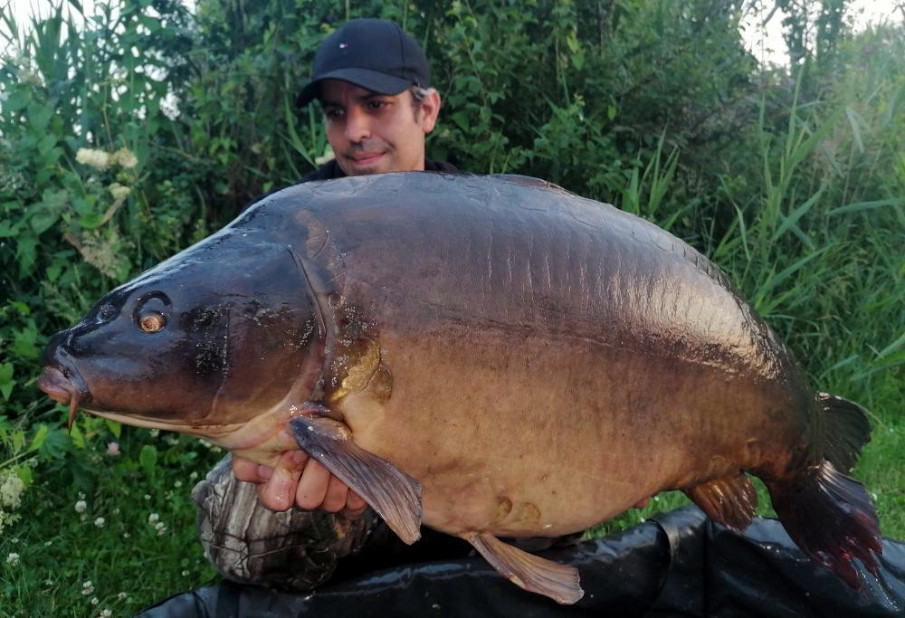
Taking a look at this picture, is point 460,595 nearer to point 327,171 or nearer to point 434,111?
point 327,171

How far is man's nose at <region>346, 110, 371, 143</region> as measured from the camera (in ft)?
7.77

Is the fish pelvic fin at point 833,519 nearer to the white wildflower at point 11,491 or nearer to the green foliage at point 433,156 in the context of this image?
the green foliage at point 433,156

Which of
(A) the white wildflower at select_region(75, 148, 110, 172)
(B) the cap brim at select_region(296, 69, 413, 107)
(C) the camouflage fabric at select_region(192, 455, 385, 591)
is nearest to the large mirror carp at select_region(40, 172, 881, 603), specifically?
(C) the camouflage fabric at select_region(192, 455, 385, 591)

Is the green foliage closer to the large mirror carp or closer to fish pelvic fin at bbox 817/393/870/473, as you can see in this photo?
fish pelvic fin at bbox 817/393/870/473

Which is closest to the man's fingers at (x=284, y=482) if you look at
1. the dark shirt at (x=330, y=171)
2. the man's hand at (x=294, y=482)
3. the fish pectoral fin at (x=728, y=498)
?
the man's hand at (x=294, y=482)

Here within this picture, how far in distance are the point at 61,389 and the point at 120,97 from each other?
201 centimetres

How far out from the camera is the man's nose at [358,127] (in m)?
2.37

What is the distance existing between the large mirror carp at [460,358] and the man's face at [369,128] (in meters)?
1.14

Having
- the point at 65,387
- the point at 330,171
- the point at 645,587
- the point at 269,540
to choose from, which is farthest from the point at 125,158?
the point at 645,587

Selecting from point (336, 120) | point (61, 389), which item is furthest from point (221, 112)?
point (61, 389)

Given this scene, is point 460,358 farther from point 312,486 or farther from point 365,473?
point 312,486

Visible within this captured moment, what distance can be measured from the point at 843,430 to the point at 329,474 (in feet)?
3.35

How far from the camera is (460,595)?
6.19 feet

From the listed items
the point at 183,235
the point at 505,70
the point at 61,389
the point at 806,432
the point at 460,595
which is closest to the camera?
the point at 61,389
